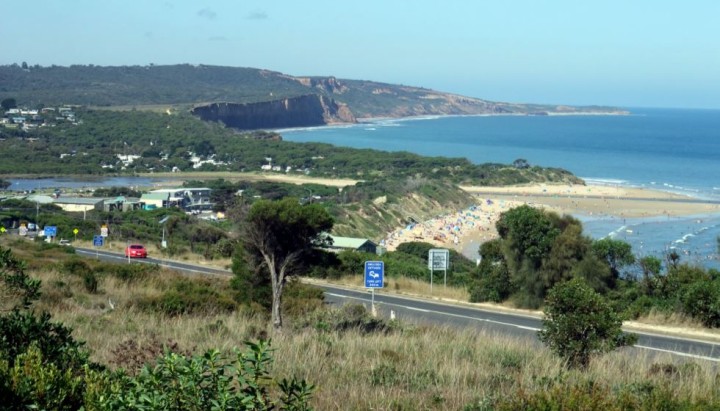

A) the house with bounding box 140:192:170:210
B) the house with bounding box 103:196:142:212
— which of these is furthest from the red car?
the house with bounding box 140:192:170:210

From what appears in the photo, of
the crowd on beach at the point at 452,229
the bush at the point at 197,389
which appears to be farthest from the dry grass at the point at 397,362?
the crowd on beach at the point at 452,229

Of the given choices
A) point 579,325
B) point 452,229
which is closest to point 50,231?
point 579,325

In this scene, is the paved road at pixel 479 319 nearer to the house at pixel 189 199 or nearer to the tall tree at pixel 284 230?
the tall tree at pixel 284 230

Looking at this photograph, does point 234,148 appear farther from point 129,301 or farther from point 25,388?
point 25,388

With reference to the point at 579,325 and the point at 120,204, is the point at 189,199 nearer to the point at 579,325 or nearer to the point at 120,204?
the point at 120,204

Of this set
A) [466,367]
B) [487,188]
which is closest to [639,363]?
[466,367]

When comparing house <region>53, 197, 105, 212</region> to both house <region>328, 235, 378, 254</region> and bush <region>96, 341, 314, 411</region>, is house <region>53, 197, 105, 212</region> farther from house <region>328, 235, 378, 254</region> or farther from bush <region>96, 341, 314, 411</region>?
bush <region>96, 341, 314, 411</region>
